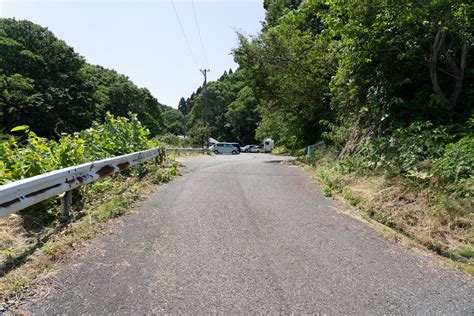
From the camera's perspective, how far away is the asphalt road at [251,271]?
2658mm

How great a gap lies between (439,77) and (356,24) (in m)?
3.01

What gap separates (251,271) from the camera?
323 cm

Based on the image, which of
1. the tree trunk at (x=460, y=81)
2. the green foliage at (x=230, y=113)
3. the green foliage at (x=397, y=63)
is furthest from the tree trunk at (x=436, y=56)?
the green foliage at (x=230, y=113)

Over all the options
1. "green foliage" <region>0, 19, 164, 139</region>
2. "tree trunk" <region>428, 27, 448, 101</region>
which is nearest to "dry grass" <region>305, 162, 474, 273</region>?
"tree trunk" <region>428, 27, 448, 101</region>

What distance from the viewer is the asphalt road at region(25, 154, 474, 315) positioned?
2.66 meters

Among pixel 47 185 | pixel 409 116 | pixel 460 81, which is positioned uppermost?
pixel 460 81

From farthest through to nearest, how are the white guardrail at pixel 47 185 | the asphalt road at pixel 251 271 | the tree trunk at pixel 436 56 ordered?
1. the tree trunk at pixel 436 56
2. the white guardrail at pixel 47 185
3. the asphalt road at pixel 251 271

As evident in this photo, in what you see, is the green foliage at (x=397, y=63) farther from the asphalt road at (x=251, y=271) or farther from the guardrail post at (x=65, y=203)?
the guardrail post at (x=65, y=203)

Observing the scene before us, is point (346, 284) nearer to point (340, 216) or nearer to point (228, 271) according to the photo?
point (228, 271)

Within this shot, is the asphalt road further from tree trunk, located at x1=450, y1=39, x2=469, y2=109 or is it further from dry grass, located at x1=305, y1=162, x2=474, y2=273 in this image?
tree trunk, located at x1=450, y1=39, x2=469, y2=109

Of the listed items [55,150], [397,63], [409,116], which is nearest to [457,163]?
[409,116]

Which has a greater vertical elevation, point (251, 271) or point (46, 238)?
point (46, 238)

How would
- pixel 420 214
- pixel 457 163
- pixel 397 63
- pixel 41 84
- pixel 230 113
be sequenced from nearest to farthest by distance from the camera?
1. pixel 420 214
2. pixel 457 163
3. pixel 397 63
4. pixel 41 84
5. pixel 230 113

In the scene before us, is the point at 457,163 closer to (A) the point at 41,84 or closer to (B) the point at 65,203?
(B) the point at 65,203
